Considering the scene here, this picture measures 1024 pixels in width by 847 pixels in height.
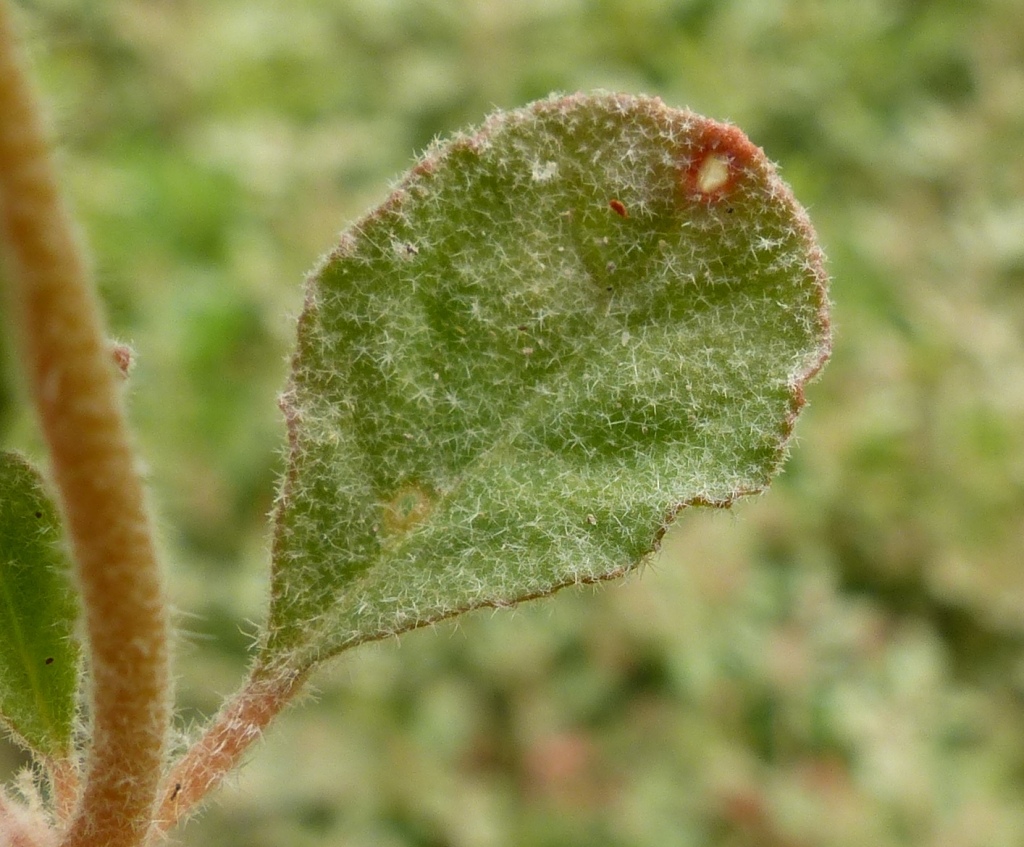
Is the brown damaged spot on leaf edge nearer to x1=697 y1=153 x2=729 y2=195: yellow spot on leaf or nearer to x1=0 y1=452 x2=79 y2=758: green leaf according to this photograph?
x1=697 y1=153 x2=729 y2=195: yellow spot on leaf

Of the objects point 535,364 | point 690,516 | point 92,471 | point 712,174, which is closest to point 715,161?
point 712,174

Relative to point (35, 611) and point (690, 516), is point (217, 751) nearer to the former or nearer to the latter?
point (35, 611)

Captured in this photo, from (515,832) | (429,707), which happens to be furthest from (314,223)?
(515,832)

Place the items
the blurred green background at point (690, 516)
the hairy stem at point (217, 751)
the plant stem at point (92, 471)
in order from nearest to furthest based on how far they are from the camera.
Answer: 1. the plant stem at point (92, 471)
2. the hairy stem at point (217, 751)
3. the blurred green background at point (690, 516)

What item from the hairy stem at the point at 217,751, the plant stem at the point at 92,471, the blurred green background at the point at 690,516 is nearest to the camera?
the plant stem at the point at 92,471

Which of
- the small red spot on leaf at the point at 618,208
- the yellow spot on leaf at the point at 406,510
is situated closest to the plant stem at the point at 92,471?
the yellow spot on leaf at the point at 406,510

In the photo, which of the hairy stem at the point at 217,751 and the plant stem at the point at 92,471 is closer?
the plant stem at the point at 92,471

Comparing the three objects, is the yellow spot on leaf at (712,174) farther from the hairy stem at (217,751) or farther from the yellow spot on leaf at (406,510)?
the hairy stem at (217,751)
